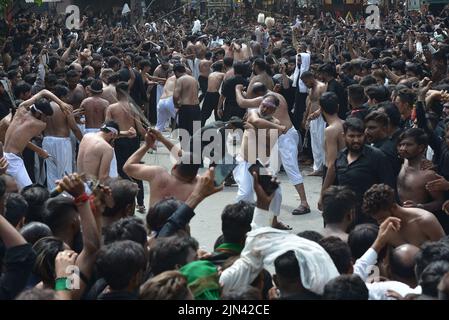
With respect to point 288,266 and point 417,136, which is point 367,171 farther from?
point 288,266

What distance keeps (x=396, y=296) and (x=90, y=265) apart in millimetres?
1638

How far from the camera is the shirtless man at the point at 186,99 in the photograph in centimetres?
1153

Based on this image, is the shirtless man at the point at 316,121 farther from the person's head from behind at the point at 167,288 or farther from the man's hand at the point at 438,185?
the person's head from behind at the point at 167,288

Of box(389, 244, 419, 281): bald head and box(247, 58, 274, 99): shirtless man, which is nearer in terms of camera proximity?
box(389, 244, 419, 281): bald head

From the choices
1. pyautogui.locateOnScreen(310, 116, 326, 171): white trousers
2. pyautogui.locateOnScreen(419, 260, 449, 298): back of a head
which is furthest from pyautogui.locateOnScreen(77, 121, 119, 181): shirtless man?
pyautogui.locateOnScreen(419, 260, 449, 298): back of a head

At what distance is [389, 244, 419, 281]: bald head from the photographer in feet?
14.7

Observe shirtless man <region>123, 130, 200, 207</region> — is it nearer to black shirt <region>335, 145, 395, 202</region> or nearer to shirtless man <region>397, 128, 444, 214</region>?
black shirt <region>335, 145, 395, 202</region>

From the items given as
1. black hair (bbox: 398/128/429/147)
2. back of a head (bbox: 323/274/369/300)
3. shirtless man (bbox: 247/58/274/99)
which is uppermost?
shirtless man (bbox: 247/58/274/99)

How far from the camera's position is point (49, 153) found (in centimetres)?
915

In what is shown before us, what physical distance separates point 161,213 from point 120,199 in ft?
1.27

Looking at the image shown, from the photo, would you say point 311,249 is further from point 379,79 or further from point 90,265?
point 379,79

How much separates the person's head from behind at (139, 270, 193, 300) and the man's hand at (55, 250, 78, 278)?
74 cm

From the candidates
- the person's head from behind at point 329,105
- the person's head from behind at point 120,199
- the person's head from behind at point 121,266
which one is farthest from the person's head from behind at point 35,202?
the person's head from behind at point 329,105

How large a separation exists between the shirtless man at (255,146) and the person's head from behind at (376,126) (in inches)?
62.1
